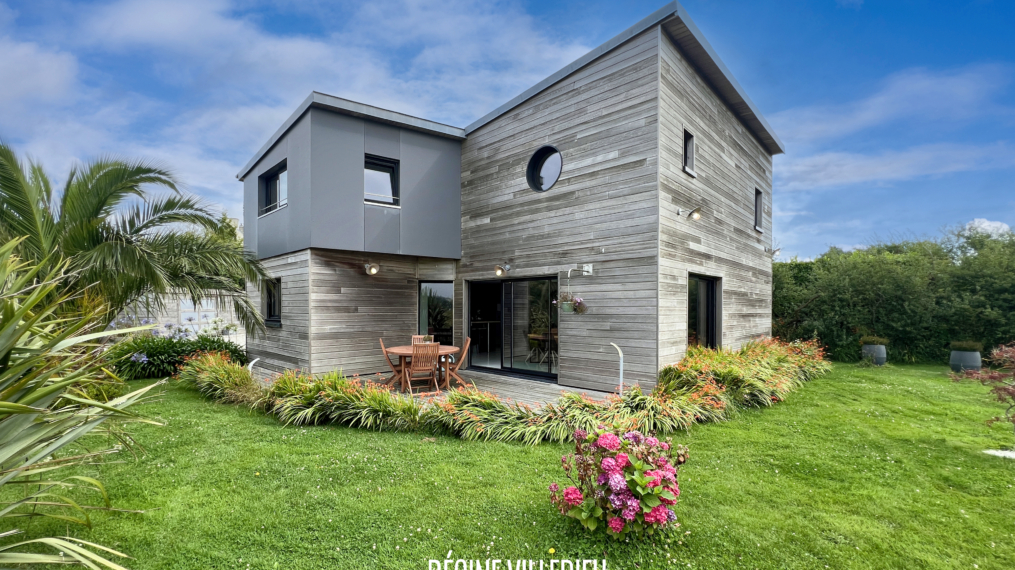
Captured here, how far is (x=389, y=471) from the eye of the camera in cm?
423

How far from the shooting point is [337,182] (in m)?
8.42

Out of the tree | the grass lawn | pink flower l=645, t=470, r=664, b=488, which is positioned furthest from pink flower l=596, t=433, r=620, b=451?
the tree

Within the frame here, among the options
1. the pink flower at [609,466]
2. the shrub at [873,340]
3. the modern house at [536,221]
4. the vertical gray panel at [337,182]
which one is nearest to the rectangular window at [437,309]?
the modern house at [536,221]

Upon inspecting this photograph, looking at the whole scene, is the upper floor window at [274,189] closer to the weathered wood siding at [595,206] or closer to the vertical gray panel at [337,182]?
the vertical gray panel at [337,182]

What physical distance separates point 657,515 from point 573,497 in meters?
0.57

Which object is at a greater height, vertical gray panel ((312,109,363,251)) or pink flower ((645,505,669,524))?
vertical gray panel ((312,109,363,251))

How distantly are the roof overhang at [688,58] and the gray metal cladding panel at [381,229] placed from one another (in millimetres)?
2778

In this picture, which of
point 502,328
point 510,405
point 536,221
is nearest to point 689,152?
point 536,221

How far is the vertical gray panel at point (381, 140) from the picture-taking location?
8.74 metres

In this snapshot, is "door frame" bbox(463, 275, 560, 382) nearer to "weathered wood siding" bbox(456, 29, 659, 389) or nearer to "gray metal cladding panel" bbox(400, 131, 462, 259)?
"weathered wood siding" bbox(456, 29, 659, 389)

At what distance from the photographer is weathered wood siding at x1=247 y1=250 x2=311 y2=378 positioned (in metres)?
8.59

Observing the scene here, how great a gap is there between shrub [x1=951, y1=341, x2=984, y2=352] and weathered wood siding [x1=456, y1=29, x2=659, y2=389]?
10303 mm

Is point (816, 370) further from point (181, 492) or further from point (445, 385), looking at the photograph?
point (181, 492)

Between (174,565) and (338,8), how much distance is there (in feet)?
39.4
